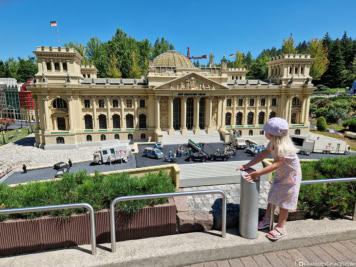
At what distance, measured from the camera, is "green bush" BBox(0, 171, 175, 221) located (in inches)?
192

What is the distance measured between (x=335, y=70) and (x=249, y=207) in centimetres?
9641

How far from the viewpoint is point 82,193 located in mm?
5230

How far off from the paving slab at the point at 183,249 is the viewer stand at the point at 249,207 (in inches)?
Result: 7.1

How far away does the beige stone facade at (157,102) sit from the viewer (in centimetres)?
4272

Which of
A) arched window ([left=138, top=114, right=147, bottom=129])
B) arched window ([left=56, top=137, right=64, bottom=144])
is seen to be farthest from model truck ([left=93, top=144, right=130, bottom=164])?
arched window ([left=138, top=114, right=147, bottom=129])

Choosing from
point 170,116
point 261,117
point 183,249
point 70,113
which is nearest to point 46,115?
point 70,113

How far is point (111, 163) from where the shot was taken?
3197 cm

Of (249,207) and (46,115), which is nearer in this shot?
(249,207)

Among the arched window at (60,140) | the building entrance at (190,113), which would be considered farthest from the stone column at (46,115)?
the building entrance at (190,113)

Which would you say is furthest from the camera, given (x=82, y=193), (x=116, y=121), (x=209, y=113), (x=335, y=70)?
(x=335, y=70)

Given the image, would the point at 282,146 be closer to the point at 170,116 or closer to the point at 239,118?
the point at 170,116

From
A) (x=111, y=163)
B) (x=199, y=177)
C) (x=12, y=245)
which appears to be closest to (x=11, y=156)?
(x=111, y=163)

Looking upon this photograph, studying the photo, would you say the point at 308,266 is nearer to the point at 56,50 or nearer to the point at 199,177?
the point at 199,177

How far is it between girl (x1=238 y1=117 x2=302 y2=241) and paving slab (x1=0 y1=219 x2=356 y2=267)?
1.38ft
